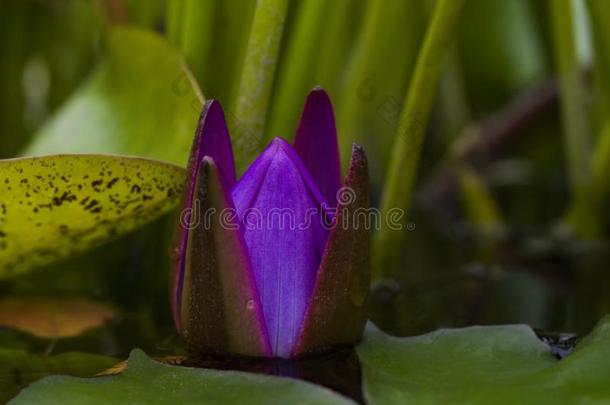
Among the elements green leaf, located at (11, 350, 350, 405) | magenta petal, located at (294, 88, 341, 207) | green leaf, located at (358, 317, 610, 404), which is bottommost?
green leaf, located at (358, 317, 610, 404)

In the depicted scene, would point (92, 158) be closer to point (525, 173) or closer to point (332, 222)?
point (332, 222)

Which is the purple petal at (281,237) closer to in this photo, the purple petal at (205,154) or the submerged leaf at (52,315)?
the purple petal at (205,154)

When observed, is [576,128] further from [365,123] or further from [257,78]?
[257,78]

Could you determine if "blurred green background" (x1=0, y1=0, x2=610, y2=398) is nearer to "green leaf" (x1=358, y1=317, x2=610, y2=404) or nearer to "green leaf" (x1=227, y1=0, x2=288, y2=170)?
"green leaf" (x1=227, y1=0, x2=288, y2=170)

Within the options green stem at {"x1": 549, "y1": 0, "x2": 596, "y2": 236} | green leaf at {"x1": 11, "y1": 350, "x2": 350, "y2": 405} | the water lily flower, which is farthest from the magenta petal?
green stem at {"x1": 549, "y1": 0, "x2": 596, "y2": 236}

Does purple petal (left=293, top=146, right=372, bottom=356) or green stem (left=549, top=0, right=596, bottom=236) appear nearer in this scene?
purple petal (left=293, top=146, right=372, bottom=356)

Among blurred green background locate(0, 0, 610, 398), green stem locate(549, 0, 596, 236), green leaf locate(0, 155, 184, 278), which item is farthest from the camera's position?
green stem locate(549, 0, 596, 236)
